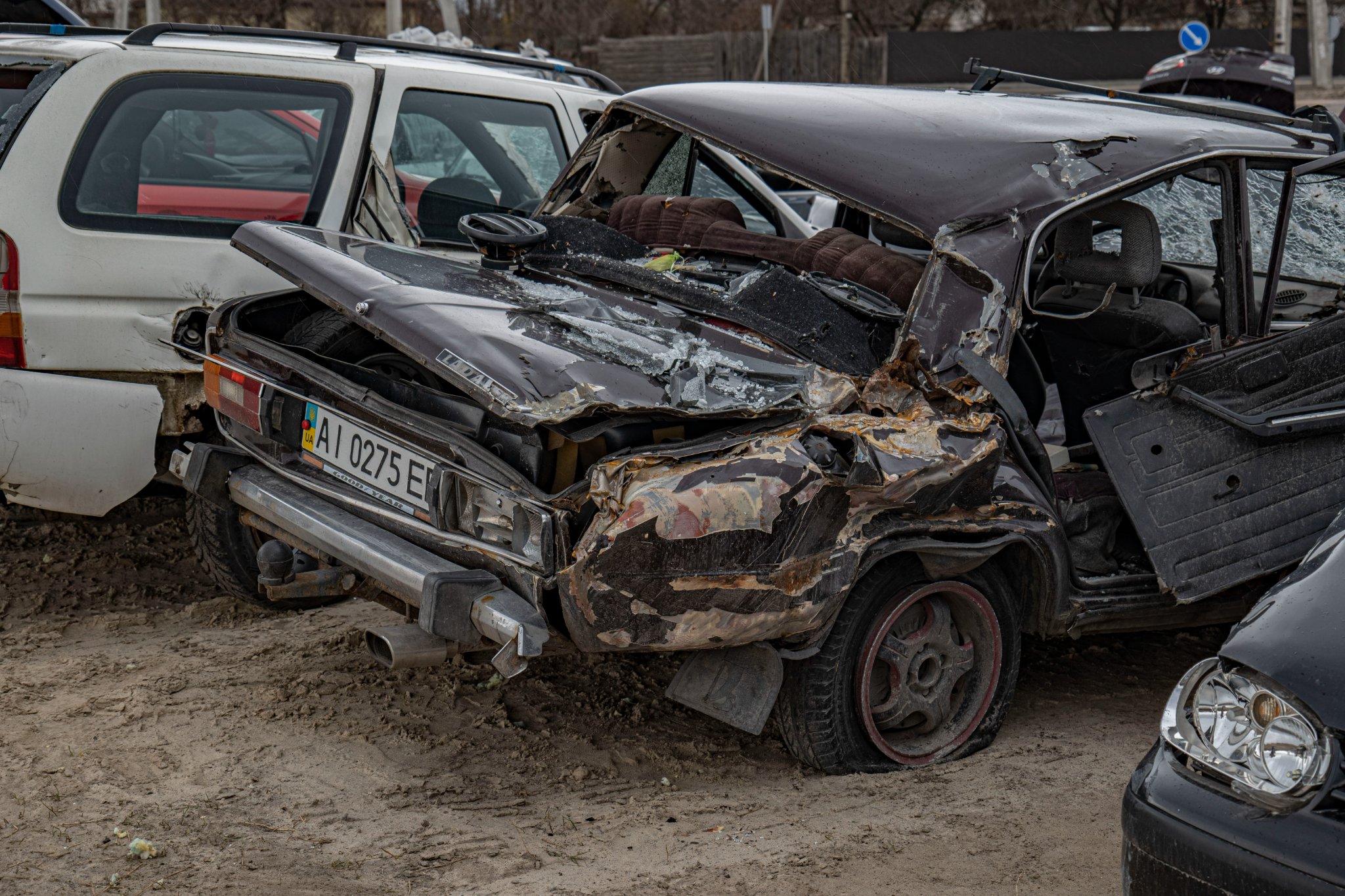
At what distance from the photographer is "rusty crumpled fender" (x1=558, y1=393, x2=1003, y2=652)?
113 inches

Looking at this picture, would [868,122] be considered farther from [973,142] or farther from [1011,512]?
[1011,512]

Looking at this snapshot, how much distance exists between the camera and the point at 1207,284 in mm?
4508

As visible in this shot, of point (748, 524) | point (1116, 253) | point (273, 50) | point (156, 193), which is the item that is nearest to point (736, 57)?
point (273, 50)

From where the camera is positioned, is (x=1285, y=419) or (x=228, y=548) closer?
(x=1285, y=419)

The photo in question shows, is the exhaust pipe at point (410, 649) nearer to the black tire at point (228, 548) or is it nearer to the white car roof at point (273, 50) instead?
the black tire at point (228, 548)

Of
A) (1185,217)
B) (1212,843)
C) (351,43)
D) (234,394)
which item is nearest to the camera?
(1212,843)

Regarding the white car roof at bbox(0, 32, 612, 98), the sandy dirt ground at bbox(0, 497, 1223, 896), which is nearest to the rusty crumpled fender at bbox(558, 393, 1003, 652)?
the sandy dirt ground at bbox(0, 497, 1223, 896)

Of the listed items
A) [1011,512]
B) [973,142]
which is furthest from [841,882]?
[973,142]

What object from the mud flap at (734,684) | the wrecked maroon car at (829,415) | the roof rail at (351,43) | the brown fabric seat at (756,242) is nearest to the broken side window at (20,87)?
the roof rail at (351,43)

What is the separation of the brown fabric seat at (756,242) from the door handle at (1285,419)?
36.5 inches

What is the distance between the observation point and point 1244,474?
369 cm

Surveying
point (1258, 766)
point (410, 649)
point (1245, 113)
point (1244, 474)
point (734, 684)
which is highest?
point (1245, 113)

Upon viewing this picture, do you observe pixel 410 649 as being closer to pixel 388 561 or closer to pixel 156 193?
pixel 388 561

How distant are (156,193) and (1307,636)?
13.2 ft
